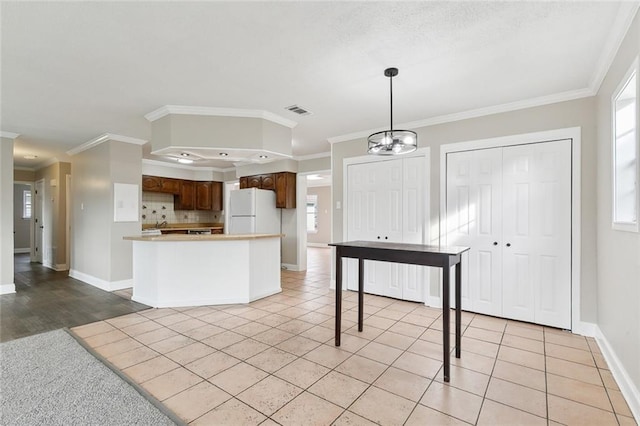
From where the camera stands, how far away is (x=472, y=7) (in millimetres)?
1916

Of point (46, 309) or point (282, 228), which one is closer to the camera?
point (46, 309)

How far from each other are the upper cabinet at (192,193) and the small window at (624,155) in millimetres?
7442

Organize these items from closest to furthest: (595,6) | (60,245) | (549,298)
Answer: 1. (595,6)
2. (549,298)
3. (60,245)

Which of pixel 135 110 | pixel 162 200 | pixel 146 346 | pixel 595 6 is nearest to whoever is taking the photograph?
pixel 595 6

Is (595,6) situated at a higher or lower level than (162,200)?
higher

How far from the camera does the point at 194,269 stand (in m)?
4.02

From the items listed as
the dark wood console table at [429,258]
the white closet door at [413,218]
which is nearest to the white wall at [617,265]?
the dark wood console table at [429,258]

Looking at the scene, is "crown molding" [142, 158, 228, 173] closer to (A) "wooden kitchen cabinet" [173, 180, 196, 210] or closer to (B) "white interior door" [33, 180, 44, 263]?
(A) "wooden kitchen cabinet" [173, 180, 196, 210]

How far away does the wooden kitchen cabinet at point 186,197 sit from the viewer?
7582 mm

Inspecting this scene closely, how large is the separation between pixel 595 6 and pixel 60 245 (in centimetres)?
903

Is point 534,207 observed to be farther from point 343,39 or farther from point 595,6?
point 343,39

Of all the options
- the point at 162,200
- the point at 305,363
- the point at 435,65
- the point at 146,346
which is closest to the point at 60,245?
the point at 162,200

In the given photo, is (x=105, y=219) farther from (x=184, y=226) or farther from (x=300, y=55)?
(x=300, y=55)

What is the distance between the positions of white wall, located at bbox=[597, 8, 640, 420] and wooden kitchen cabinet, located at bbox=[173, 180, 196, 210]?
753cm
